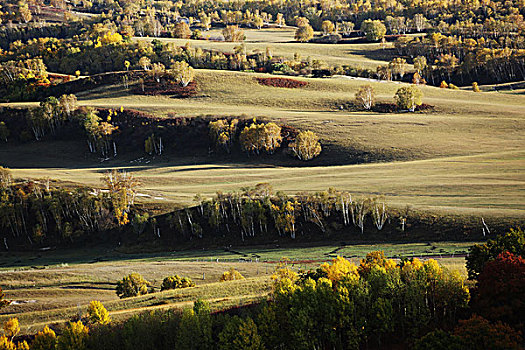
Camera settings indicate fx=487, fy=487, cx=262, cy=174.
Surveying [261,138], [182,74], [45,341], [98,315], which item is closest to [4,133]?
[182,74]

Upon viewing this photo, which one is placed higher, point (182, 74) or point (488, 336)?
point (182, 74)

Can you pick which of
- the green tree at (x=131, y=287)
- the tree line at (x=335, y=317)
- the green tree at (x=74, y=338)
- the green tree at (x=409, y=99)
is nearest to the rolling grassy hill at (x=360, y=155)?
the green tree at (x=409, y=99)

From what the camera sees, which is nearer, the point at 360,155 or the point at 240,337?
the point at 240,337

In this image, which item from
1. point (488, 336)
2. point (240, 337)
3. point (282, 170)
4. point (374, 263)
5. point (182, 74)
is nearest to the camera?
point (488, 336)

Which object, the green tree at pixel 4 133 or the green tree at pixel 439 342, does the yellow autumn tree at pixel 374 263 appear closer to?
the green tree at pixel 439 342

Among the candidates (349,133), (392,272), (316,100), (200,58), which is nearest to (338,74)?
(316,100)

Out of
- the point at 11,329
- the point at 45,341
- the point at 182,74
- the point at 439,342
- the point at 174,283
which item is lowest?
the point at 174,283

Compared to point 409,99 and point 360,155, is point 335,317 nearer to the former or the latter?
point 360,155

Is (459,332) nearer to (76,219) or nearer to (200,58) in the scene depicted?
(76,219)
